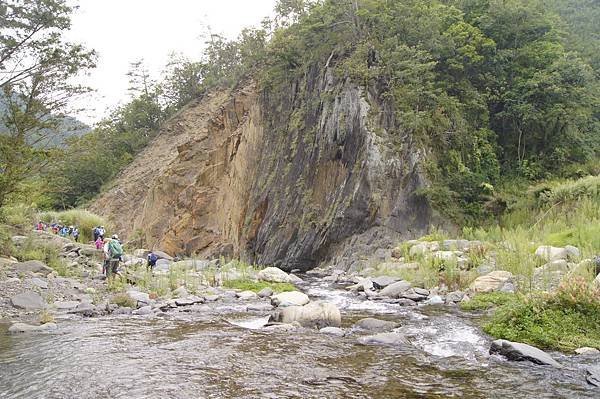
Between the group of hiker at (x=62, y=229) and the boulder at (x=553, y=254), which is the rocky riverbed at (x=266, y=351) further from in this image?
the group of hiker at (x=62, y=229)

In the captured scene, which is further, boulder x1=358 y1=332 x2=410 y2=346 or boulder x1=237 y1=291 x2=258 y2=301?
boulder x1=237 y1=291 x2=258 y2=301

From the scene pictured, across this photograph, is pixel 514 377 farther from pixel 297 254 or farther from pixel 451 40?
pixel 451 40

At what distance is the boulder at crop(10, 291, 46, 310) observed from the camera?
36.3 feet

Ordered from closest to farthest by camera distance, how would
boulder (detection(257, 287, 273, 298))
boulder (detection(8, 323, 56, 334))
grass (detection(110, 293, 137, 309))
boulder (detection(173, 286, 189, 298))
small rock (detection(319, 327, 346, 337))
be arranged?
small rock (detection(319, 327, 346, 337))
boulder (detection(8, 323, 56, 334))
grass (detection(110, 293, 137, 309))
boulder (detection(173, 286, 189, 298))
boulder (detection(257, 287, 273, 298))

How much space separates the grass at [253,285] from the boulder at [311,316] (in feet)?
17.7

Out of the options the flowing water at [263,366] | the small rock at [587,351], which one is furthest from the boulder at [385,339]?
the small rock at [587,351]

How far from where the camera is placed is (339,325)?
921 centimetres

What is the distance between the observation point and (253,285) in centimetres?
1545

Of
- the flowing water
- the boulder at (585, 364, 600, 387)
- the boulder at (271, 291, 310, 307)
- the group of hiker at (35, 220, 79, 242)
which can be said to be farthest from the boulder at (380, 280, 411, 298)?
the group of hiker at (35, 220, 79, 242)

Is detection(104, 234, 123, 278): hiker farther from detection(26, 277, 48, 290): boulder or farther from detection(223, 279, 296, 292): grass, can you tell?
detection(223, 279, 296, 292): grass

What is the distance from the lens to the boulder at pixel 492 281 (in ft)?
37.3

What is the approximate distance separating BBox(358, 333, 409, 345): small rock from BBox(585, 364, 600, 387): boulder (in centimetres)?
265

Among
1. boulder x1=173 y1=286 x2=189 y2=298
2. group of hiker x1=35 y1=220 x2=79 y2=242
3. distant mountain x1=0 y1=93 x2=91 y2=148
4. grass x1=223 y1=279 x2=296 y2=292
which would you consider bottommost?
grass x1=223 y1=279 x2=296 y2=292

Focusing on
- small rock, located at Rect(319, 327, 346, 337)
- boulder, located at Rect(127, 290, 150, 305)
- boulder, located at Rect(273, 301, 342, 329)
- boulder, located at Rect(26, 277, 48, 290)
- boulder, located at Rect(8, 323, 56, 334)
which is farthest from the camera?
boulder, located at Rect(26, 277, 48, 290)
